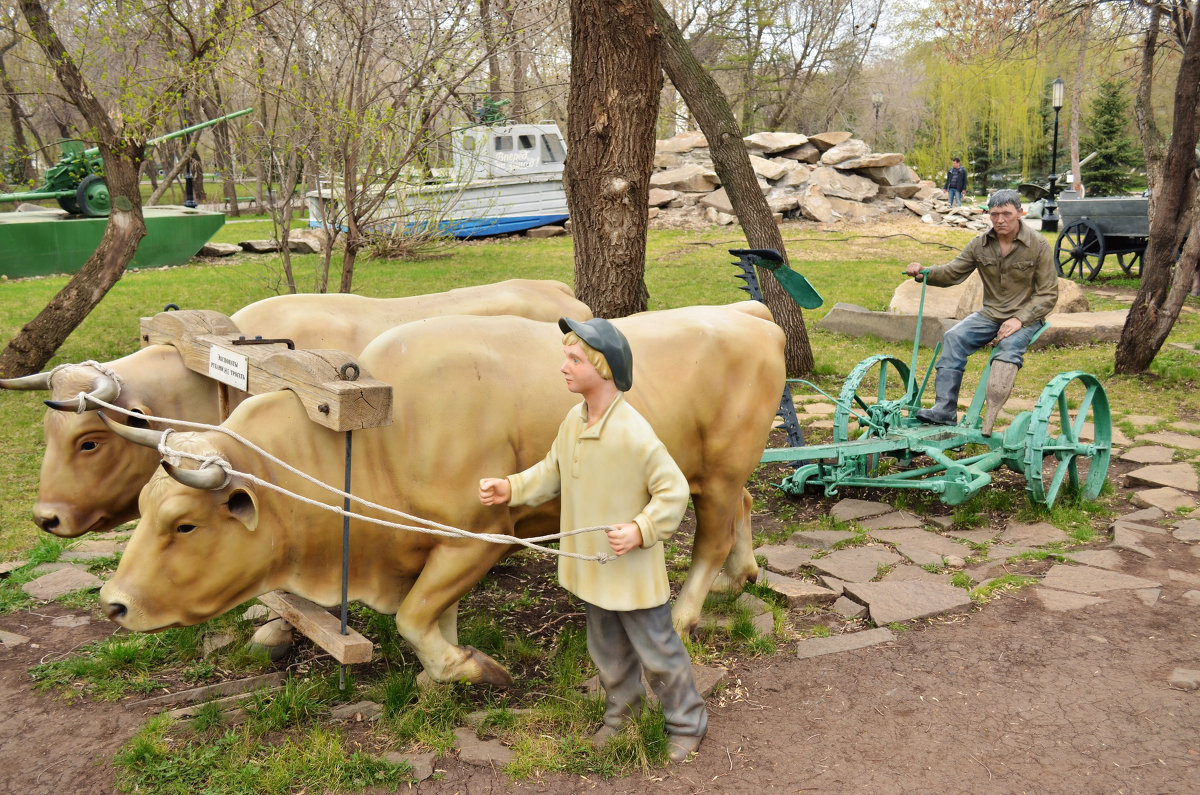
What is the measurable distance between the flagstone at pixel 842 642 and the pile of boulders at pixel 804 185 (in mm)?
18160

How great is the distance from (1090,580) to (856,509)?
60.0 inches

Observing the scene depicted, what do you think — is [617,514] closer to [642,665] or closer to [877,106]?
[642,665]

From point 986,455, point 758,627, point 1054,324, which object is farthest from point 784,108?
point 758,627

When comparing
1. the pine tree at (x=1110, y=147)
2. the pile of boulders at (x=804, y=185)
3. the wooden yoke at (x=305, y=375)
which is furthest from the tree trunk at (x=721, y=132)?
the pine tree at (x=1110, y=147)

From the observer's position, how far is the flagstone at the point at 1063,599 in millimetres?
4684

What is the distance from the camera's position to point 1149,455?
7.07 m

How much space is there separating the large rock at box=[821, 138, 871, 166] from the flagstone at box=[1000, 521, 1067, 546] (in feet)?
65.5

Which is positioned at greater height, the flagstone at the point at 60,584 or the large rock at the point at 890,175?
the large rock at the point at 890,175

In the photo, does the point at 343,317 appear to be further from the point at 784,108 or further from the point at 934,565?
the point at 784,108

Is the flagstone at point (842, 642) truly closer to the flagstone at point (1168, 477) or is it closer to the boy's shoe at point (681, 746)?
the boy's shoe at point (681, 746)

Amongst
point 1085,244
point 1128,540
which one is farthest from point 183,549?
point 1085,244

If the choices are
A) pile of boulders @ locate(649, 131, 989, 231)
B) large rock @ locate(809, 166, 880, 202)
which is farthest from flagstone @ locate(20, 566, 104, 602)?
large rock @ locate(809, 166, 880, 202)

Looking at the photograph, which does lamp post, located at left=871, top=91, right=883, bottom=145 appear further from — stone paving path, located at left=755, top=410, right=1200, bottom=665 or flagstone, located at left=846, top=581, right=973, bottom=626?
flagstone, located at left=846, top=581, right=973, bottom=626

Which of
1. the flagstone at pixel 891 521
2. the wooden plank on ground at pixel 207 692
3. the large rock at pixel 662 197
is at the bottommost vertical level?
the flagstone at pixel 891 521
